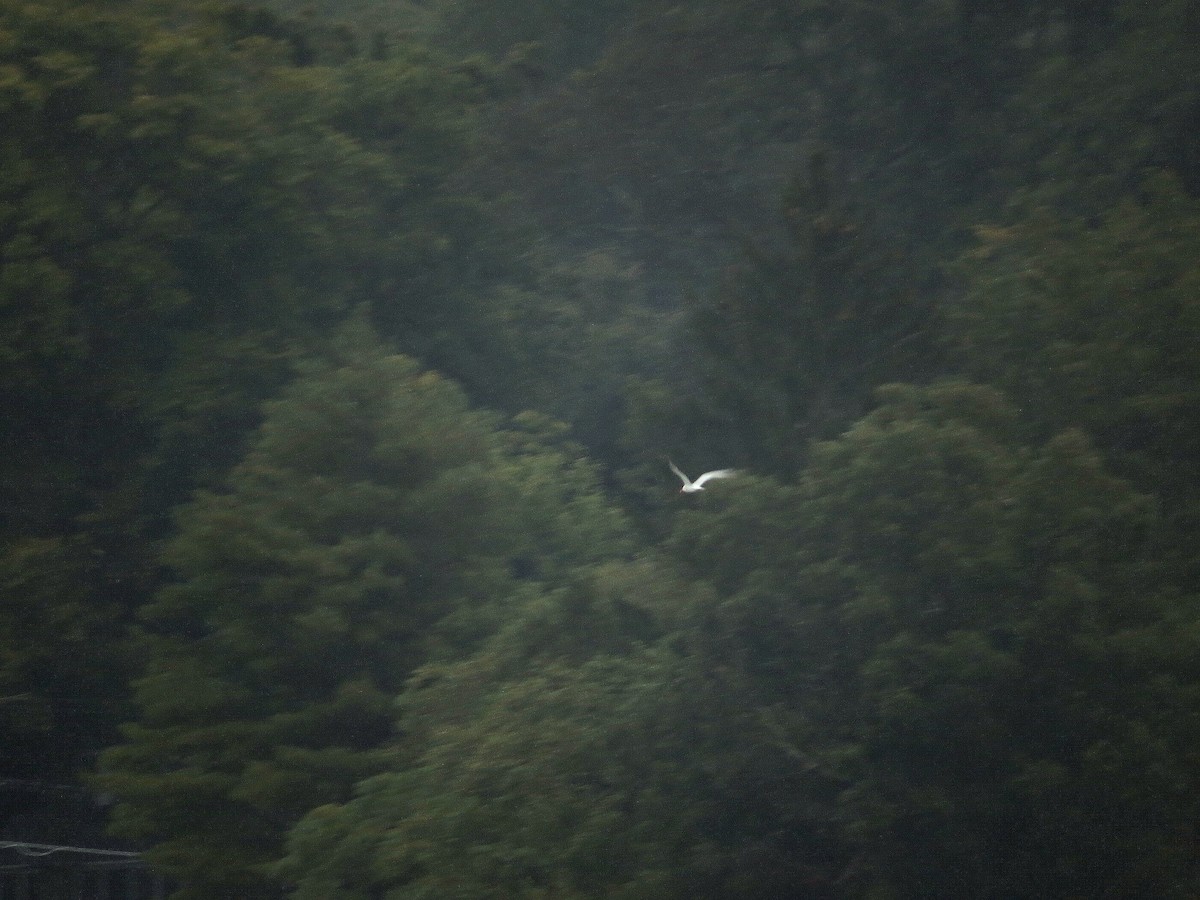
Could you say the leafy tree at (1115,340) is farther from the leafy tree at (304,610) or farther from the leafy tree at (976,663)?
the leafy tree at (304,610)

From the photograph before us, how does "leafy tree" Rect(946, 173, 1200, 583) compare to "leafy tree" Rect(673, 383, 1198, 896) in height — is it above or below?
above

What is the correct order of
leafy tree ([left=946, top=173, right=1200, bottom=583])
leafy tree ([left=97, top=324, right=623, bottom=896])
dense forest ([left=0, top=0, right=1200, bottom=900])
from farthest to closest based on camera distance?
1. leafy tree ([left=97, top=324, right=623, bottom=896])
2. leafy tree ([left=946, top=173, right=1200, bottom=583])
3. dense forest ([left=0, top=0, right=1200, bottom=900])

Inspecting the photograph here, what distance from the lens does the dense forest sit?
1369 cm

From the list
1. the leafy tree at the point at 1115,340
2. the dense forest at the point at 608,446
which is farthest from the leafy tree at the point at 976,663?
the leafy tree at the point at 1115,340

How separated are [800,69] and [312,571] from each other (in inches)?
530

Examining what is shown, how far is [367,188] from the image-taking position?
25.8 m

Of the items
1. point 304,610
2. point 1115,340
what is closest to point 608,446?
point 304,610

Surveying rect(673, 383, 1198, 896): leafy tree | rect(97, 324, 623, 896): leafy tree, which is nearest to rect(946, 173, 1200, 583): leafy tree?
rect(673, 383, 1198, 896): leafy tree

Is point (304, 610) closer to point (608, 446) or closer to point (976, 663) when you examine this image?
point (976, 663)

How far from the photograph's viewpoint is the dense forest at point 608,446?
44.9 feet

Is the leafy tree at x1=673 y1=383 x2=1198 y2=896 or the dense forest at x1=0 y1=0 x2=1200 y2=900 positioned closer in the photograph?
the leafy tree at x1=673 y1=383 x2=1198 y2=896

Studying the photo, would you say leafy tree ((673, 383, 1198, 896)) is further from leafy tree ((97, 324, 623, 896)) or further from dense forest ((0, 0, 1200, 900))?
leafy tree ((97, 324, 623, 896))

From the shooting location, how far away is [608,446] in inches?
1043

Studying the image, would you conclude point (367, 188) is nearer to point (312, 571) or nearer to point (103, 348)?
point (103, 348)
